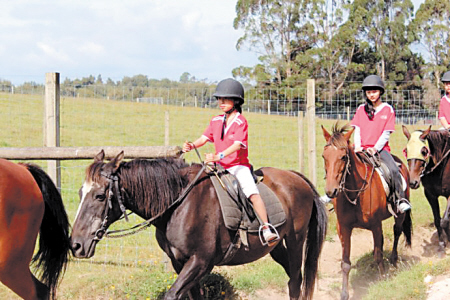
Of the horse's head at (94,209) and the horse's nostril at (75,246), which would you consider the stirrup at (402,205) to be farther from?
the horse's nostril at (75,246)

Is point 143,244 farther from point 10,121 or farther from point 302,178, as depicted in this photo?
point 10,121

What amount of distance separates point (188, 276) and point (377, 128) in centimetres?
437

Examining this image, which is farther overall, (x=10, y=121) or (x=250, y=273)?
(x=10, y=121)

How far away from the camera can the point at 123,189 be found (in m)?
4.83

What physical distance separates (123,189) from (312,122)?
18.8ft

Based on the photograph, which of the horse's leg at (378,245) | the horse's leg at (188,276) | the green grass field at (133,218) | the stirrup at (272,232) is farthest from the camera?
the horse's leg at (378,245)

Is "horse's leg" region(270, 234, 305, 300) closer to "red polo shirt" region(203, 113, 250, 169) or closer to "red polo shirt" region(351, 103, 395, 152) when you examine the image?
"red polo shirt" region(203, 113, 250, 169)

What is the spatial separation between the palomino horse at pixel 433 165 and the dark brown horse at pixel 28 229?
6.00 meters

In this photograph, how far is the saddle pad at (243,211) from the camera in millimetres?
5297

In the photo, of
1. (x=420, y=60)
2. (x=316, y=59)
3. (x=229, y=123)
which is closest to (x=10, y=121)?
(x=229, y=123)

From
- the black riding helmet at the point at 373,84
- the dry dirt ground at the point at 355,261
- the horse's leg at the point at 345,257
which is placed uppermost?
the black riding helmet at the point at 373,84

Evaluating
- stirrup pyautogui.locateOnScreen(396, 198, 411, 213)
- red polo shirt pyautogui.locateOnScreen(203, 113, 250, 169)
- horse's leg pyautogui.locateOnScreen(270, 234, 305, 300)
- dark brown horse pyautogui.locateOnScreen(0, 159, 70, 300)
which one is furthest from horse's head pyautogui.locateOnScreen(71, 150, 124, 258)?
stirrup pyautogui.locateOnScreen(396, 198, 411, 213)

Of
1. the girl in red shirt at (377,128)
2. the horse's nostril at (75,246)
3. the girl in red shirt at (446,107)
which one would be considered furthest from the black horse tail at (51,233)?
the girl in red shirt at (446,107)

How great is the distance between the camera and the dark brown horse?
520 centimetres
